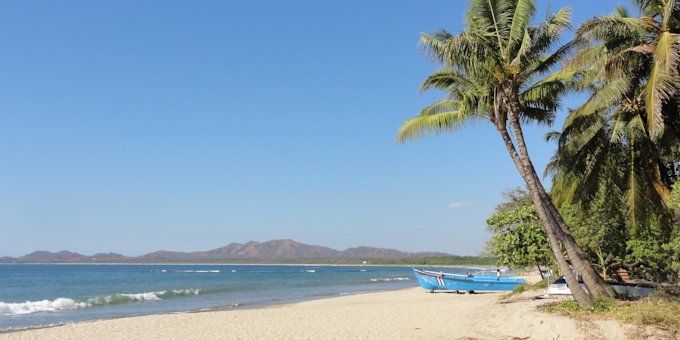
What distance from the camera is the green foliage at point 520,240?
18.2m

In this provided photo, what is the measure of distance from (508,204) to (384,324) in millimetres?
17174

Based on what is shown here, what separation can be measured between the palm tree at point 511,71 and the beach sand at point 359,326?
1.68 metres

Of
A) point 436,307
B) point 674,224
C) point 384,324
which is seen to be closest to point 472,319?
point 384,324

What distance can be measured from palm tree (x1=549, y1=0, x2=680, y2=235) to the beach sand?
3593 mm

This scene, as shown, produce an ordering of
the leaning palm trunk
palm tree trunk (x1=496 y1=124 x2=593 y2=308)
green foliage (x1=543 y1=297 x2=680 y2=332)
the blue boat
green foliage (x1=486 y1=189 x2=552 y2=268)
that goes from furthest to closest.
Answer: the blue boat, green foliage (x1=486 y1=189 x2=552 y2=268), the leaning palm trunk, palm tree trunk (x1=496 y1=124 x2=593 y2=308), green foliage (x1=543 y1=297 x2=680 y2=332)

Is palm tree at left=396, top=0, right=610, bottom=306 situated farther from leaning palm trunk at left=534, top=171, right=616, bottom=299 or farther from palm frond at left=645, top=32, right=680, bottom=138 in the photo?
palm frond at left=645, top=32, right=680, bottom=138

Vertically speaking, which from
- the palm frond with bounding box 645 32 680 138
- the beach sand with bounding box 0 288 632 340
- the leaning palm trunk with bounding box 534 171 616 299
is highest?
the palm frond with bounding box 645 32 680 138

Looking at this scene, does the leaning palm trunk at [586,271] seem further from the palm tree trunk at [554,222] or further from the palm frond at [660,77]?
the palm frond at [660,77]

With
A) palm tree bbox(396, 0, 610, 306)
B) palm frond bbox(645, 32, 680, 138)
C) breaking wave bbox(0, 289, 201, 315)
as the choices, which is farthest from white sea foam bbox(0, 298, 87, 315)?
palm frond bbox(645, 32, 680, 138)

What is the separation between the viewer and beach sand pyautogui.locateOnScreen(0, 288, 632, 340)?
1065cm

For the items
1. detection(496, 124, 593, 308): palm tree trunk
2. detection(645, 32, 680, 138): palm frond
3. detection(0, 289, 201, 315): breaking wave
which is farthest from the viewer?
detection(0, 289, 201, 315): breaking wave

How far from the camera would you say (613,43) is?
11.8 metres

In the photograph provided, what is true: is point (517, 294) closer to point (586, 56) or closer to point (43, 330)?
point (586, 56)

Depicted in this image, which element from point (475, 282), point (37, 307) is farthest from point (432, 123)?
point (37, 307)
